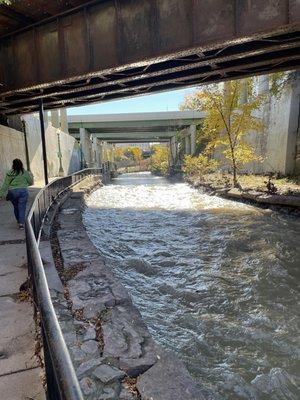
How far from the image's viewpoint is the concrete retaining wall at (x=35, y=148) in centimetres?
1861

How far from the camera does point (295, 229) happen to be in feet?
36.4

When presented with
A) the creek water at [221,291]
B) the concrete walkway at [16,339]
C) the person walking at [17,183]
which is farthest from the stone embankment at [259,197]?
the concrete walkway at [16,339]

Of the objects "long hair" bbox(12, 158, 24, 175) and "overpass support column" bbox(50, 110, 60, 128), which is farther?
"overpass support column" bbox(50, 110, 60, 128)

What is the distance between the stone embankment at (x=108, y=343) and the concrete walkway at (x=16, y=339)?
1.64 feet

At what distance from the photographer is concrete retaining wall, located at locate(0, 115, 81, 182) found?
18.6 meters

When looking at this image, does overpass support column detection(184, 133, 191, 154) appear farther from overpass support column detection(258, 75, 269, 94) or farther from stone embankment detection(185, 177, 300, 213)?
stone embankment detection(185, 177, 300, 213)

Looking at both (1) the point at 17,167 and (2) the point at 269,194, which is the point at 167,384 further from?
(2) the point at 269,194

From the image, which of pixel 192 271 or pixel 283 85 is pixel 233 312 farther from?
pixel 283 85

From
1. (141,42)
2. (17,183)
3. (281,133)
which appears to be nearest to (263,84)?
(281,133)

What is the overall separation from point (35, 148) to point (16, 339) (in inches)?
914

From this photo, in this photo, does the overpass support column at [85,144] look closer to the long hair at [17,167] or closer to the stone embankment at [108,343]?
the long hair at [17,167]

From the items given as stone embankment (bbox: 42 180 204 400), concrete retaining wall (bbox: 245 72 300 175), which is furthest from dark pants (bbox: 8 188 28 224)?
concrete retaining wall (bbox: 245 72 300 175)

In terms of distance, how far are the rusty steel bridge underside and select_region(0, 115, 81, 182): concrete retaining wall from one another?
174 inches

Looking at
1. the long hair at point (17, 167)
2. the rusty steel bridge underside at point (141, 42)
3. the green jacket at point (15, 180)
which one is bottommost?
the green jacket at point (15, 180)
